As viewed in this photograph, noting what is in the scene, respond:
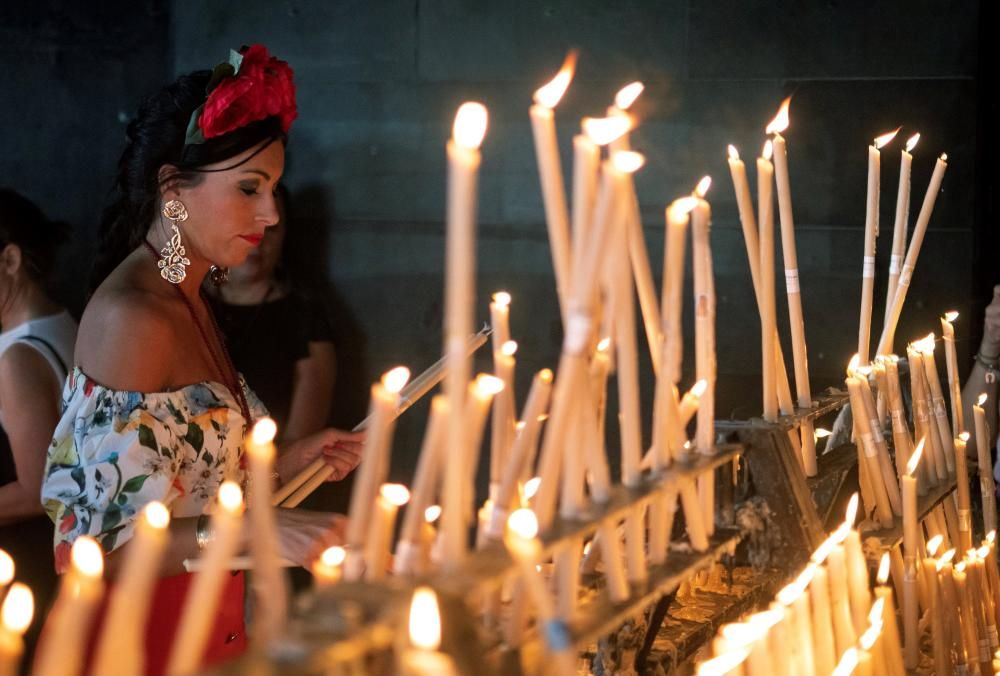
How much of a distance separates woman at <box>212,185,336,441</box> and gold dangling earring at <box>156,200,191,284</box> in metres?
1.50

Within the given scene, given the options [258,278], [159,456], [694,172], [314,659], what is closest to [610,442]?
[694,172]

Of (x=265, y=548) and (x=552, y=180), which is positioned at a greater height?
(x=552, y=180)

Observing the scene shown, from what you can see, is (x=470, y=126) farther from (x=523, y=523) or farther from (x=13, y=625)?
(x=13, y=625)

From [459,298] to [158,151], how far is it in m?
1.41

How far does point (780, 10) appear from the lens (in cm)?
354

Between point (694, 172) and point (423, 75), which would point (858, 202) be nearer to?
point (694, 172)

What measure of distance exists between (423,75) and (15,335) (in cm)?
154

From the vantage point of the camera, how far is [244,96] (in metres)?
2.04

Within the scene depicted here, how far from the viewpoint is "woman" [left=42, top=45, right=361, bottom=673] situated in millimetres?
1868

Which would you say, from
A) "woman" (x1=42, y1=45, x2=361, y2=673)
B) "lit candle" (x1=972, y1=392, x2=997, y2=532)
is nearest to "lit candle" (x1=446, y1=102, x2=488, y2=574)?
"woman" (x1=42, y1=45, x2=361, y2=673)

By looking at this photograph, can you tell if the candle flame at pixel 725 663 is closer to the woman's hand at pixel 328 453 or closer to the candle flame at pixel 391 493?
the candle flame at pixel 391 493

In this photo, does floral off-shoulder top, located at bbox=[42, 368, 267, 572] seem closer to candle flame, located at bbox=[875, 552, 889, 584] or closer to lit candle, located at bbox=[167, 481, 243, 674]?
candle flame, located at bbox=[875, 552, 889, 584]

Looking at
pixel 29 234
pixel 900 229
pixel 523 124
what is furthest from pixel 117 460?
pixel 523 124

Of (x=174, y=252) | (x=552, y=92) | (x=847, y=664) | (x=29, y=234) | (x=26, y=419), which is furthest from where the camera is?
(x=29, y=234)
